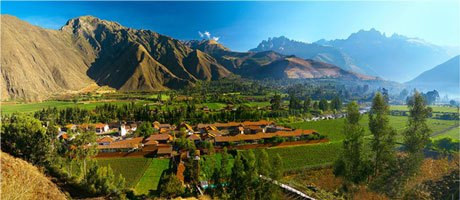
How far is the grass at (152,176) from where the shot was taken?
27.0 m

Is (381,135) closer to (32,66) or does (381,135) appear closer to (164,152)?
(164,152)

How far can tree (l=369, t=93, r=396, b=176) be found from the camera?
19.0 meters

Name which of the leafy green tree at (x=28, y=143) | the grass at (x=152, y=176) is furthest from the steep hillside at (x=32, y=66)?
the leafy green tree at (x=28, y=143)

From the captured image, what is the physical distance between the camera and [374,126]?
1927cm

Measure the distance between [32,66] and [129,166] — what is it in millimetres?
145212

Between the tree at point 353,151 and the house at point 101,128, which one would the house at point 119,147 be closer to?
the house at point 101,128

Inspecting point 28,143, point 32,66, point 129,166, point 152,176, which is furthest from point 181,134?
point 32,66

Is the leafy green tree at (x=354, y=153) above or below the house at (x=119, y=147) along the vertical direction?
above

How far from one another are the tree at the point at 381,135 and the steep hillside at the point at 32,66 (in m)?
129

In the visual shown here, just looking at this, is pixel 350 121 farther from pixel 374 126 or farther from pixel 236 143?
pixel 236 143

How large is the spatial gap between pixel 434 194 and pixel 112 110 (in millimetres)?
69912

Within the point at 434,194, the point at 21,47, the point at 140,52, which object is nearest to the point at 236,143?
the point at 434,194

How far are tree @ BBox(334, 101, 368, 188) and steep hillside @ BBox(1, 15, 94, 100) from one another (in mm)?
127028

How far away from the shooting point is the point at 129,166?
3388 centimetres
